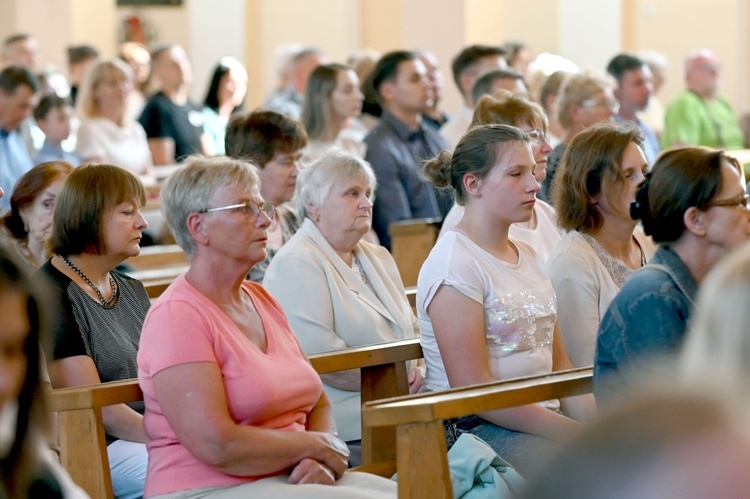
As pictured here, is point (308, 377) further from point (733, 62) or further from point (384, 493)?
point (733, 62)

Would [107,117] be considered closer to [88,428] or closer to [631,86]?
[631,86]

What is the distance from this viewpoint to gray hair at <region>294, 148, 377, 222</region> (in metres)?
3.58

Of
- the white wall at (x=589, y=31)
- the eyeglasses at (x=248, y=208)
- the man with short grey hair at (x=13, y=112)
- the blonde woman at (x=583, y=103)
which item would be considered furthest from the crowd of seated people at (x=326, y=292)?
the white wall at (x=589, y=31)

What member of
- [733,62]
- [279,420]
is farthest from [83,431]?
[733,62]

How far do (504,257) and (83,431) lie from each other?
1.25 meters

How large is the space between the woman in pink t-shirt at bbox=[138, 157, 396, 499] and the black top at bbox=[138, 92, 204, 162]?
17.9 feet

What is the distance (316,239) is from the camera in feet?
11.5

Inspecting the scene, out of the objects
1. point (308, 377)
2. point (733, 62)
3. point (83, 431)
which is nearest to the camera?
point (83, 431)

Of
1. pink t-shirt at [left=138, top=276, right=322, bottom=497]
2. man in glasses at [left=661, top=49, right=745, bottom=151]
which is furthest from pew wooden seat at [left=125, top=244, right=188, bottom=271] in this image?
man in glasses at [left=661, top=49, right=745, bottom=151]

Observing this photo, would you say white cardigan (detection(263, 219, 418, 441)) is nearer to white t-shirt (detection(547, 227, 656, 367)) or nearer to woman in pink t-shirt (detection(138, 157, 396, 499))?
woman in pink t-shirt (detection(138, 157, 396, 499))

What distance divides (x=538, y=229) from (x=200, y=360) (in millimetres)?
1684

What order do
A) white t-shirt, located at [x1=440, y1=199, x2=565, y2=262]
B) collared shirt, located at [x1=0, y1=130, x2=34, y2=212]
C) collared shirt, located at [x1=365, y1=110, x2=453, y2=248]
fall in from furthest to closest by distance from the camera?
collared shirt, located at [x1=0, y1=130, x2=34, y2=212], collared shirt, located at [x1=365, y1=110, x2=453, y2=248], white t-shirt, located at [x1=440, y1=199, x2=565, y2=262]

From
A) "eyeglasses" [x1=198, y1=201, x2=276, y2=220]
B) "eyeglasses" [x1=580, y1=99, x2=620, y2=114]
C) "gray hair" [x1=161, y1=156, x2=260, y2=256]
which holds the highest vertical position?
"gray hair" [x1=161, y1=156, x2=260, y2=256]

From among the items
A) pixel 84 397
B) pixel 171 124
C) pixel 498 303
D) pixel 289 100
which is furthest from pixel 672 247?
pixel 289 100
